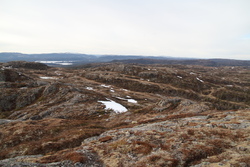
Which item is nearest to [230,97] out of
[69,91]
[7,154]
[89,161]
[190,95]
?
[190,95]

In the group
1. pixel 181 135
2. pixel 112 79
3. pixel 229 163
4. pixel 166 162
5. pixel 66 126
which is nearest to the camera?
pixel 229 163

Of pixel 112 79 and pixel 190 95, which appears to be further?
pixel 112 79

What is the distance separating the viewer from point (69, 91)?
230 feet

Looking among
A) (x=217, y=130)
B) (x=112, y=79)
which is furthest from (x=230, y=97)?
(x=217, y=130)

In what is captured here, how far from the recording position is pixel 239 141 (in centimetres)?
1825

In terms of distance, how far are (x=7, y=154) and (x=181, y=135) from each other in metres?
31.3

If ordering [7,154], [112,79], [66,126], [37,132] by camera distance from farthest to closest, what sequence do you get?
1. [112,79]
2. [66,126]
3. [37,132]
4. [7,154]

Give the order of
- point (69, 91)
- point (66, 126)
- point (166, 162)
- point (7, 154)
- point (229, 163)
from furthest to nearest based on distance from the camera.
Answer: point (69, 91)
point (66, 126)
point (7, 154)
point (166, 162)
point (229, 163)

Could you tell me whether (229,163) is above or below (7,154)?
above

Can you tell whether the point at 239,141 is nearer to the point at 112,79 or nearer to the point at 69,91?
the point at 69,91

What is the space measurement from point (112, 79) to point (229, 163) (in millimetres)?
140505

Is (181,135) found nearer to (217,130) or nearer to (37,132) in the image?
(217,130)

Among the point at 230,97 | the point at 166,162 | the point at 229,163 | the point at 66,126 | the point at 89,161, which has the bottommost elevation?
the point at 230,97

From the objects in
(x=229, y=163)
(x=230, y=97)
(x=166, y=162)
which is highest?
(x=229, y=163)
